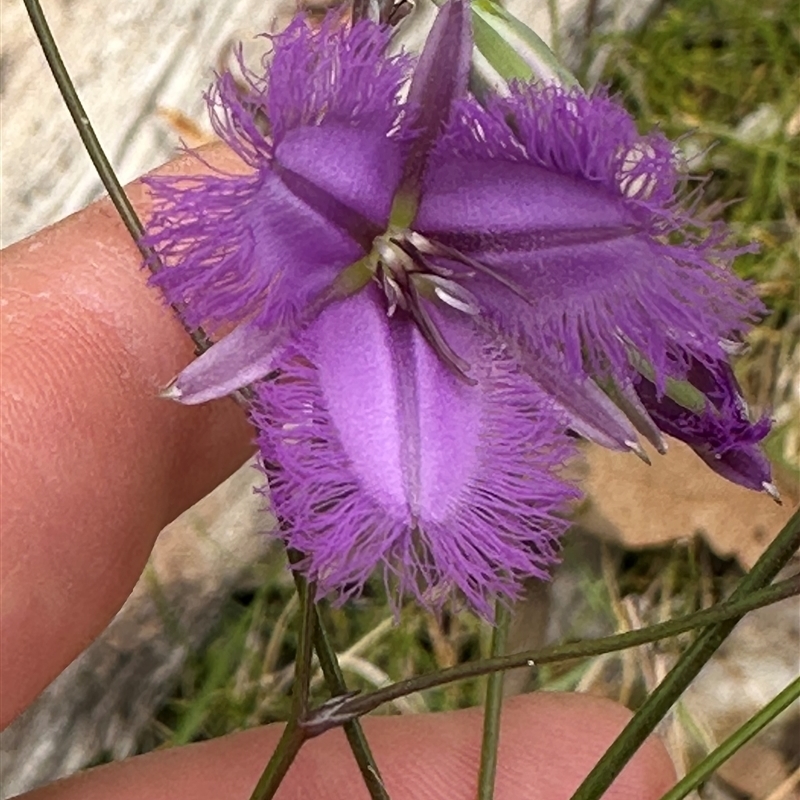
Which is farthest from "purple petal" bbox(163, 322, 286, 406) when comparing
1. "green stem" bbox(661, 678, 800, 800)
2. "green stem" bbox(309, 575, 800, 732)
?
"green stem" bbox(661, 678, 800, 800)

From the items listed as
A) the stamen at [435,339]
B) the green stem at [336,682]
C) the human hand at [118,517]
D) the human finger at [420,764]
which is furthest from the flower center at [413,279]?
the human finger at [420,764]

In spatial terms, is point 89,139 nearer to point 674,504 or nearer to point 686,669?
point 686,669

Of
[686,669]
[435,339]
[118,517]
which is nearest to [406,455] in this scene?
[435,339]

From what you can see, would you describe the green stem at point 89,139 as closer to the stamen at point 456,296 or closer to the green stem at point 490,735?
the stamen at point 456,296

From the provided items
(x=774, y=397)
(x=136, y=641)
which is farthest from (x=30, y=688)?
(x=774, y=397)

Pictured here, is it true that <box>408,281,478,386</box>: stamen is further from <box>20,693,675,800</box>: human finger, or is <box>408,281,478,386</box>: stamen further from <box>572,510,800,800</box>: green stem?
<box>20,693,675,800</box>: human finger

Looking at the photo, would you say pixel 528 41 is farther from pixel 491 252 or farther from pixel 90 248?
pixel 90 248

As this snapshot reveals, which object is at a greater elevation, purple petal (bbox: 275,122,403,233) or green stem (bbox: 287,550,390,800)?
purple petal (bbox: 275,122,403,233)
